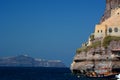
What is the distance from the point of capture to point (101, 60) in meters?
131

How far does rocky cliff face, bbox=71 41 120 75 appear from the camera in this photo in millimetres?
128750

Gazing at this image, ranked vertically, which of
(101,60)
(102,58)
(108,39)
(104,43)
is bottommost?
(101,60)

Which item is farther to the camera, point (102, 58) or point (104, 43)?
point (104, 43)

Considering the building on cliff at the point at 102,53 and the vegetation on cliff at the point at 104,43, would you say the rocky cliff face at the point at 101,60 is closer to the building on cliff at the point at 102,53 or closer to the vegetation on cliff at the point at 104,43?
the building on cliff at the point at 102,53

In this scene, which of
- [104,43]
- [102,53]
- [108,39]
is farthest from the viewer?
A: [108,39]

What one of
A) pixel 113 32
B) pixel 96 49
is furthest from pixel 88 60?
pixel 113 32

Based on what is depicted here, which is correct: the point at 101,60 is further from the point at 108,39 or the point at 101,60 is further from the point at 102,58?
the point at 108,39

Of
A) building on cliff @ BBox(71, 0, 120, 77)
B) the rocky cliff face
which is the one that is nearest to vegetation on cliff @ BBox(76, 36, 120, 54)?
building on cliff @ BBox(71, 0, 120, 77)

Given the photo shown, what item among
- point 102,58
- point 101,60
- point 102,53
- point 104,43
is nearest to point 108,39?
point 104,43

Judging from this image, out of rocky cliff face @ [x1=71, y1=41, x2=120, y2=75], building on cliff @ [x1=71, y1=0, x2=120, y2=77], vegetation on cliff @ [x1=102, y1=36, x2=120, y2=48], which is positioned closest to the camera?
rocky cliff face @ [x1=71, y1=41, x2=120, y2=75]

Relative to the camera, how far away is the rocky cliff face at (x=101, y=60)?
128750 mm

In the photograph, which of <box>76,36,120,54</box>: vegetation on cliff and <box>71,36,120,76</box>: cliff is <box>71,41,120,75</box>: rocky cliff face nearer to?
<box>71,36,120,76</box>: cliff

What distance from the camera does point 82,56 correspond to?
14175 centimetres

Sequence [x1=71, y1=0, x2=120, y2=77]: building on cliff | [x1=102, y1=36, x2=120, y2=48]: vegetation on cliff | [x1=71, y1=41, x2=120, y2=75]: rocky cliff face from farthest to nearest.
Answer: [x1=102, y1=36, x2=120, y2=48]: vegetation on cliff, [x1=71, y1=0, x2=120, y2=77]: building on cliff, [x1=71, y1=41, x2=120, y2=75]: rocky cliff face
